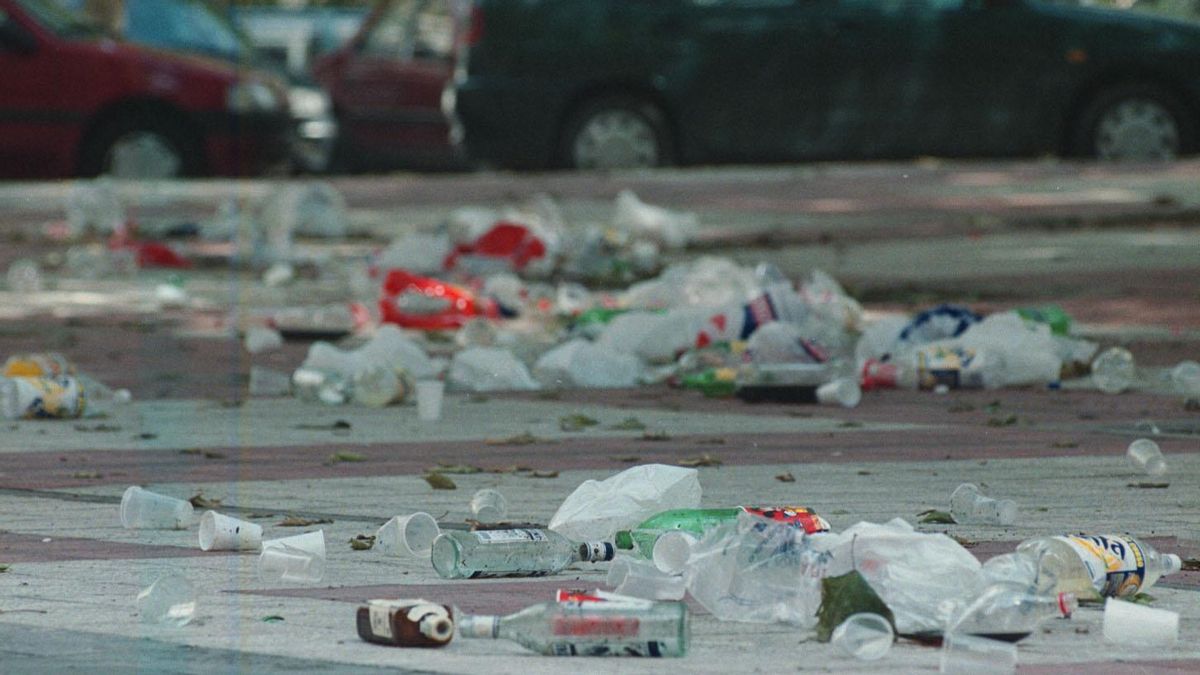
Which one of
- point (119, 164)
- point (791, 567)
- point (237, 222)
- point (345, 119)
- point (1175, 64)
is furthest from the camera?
point (345, 119)

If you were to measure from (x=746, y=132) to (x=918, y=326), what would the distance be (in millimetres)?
7140

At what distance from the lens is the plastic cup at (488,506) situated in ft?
16.7

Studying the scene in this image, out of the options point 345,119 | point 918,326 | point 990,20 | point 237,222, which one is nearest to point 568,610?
point 918,326

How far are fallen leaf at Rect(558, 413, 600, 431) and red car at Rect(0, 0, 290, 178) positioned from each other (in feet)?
31.6

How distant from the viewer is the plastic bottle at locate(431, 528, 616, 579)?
4406 mm

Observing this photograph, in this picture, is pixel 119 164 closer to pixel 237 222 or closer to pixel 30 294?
pixel 237 222

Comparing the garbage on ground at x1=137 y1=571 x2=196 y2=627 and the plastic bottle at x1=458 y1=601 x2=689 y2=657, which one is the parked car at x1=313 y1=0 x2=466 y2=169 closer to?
the garbage on ground at x1=137 y1=571 x2=196 y2=627

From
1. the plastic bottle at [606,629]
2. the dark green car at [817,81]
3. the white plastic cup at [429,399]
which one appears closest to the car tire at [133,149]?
the dark green car at [817,81]

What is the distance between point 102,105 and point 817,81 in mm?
4786

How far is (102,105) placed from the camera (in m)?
15.9

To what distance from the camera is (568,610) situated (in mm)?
3768

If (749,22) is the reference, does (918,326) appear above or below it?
below

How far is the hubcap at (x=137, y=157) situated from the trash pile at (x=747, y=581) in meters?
11.5

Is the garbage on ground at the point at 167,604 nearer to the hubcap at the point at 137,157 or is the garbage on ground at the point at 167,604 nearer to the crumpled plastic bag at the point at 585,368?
the crumpled plastic bag at the point at 585,368
